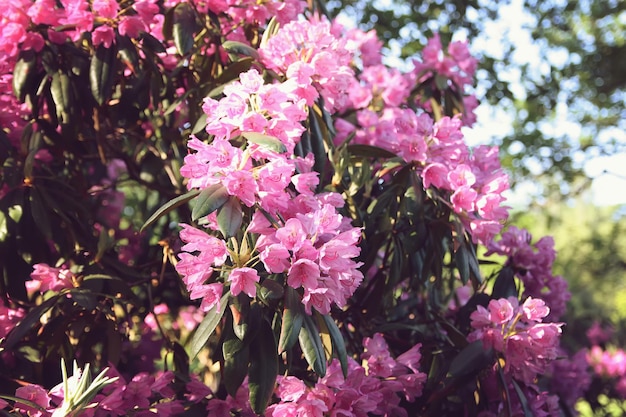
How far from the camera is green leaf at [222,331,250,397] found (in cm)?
121

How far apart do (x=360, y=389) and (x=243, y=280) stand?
18.1 inches

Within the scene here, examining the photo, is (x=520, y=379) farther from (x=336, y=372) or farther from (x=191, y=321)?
(x=191, y=321)

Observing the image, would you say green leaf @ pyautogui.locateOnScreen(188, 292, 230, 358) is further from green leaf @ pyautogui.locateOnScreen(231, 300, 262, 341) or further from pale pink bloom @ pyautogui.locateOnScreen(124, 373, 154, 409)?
pale pink bloom @ pyautogui.locateOnScreen(124, 373, 154, 409)

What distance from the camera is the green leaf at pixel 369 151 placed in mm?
1644

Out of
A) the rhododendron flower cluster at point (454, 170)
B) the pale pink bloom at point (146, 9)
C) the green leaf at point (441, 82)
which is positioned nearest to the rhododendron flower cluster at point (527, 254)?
the rhododendron flower cluster at point (454, 170)

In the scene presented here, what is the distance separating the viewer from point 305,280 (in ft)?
3.67

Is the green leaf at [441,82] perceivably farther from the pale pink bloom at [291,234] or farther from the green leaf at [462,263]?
the pale pink bloom at [291,234]

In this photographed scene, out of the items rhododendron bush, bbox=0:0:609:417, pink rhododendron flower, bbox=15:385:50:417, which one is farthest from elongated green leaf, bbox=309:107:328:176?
pink rhododendron flower, bbox=15:385:50:417

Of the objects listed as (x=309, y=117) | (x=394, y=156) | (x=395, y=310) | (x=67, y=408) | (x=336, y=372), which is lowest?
(x=395, y=310)

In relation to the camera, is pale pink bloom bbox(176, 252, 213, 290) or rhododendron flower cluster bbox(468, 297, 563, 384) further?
rhododendron flower cluster bbox(468, 297, 563, 384)

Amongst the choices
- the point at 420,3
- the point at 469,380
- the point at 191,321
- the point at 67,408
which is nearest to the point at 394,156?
the point at 469,380

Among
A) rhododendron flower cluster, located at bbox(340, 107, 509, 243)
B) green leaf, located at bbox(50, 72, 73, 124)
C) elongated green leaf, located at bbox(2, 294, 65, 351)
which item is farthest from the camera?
green leaf, located at bbox(50, 72, 73, 124)

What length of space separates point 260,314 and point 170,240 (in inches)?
22.1

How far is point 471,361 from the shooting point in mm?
1499
